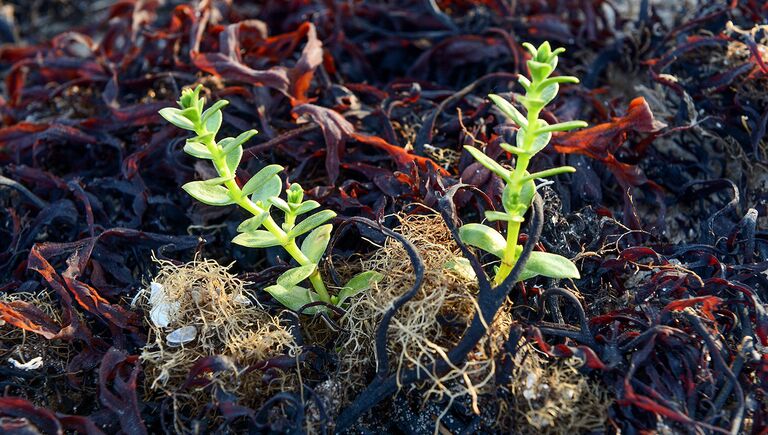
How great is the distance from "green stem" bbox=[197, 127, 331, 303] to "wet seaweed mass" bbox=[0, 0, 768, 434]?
0.15 ft

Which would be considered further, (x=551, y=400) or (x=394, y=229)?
(x=394, y=229)

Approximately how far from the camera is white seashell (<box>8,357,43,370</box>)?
1.16 m

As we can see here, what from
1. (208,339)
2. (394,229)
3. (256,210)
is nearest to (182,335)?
(208,339)

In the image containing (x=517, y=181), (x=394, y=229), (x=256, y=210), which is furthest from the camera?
(x=394, y=229)

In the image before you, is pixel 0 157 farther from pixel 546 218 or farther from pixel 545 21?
pixel 545 21

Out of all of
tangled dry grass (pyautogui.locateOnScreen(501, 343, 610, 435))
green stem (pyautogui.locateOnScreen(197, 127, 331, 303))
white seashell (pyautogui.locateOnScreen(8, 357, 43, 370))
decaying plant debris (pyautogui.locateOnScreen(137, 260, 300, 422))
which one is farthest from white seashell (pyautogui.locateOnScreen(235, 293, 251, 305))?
tangled dry grass (pyautogui.locateOnScreen(501, 343, 610, 435))

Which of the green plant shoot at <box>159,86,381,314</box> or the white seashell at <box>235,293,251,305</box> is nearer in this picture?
the green plant shoot at <box>159,86,381,314</box>

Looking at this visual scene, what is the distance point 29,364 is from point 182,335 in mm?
262

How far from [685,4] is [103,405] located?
5.42 ft

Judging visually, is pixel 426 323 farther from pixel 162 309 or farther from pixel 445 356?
pixel 162 309

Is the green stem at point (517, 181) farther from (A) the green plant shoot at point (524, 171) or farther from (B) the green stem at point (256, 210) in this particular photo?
(B) the green stem at point (256, 210)

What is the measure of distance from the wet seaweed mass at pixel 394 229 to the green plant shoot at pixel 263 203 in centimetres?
5

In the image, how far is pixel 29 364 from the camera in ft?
3.83

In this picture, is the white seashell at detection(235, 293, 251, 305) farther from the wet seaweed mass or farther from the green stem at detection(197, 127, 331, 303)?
the green stem at detection(197, 127, 331, 303)
